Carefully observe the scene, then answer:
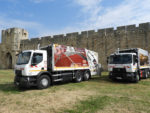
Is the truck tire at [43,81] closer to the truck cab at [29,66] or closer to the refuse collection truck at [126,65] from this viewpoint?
the truck cab at [29,66]

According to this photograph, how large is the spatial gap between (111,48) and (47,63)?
1176cm

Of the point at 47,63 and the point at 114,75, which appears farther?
the point at 114,75

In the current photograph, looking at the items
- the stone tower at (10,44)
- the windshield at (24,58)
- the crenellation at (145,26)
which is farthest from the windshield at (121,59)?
the stone tower at (10,44)

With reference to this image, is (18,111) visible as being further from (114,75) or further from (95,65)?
(95,65)

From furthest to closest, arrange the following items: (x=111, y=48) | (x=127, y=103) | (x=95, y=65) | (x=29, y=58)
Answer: (x=111, y=48) < (x=95, y=65) < (x=29, y=58) < (x=127, y=103)

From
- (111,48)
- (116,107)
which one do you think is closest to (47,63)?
(116,107)

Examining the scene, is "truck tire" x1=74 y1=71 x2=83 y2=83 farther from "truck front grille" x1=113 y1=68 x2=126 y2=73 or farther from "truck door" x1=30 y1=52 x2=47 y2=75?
"truck door" x1=30 y1=52 x2=47 y2=75

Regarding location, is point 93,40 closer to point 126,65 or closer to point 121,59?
point 121,59

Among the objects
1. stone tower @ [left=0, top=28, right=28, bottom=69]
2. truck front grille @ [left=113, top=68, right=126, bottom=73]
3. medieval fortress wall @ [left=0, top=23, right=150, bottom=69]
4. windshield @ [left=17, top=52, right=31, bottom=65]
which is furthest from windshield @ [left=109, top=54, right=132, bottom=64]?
stone tower @ [left=0, top=28, right=28, bottom=69]

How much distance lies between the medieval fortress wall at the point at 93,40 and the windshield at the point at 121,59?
7.48m

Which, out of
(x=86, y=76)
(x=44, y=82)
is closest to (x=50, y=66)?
(x=44, y=82)

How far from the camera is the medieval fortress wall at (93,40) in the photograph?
1544 cm

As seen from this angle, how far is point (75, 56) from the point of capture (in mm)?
9516

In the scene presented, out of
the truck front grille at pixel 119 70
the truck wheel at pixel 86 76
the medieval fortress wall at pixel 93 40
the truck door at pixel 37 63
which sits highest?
the medieval fortress wall at pixel 93 40
